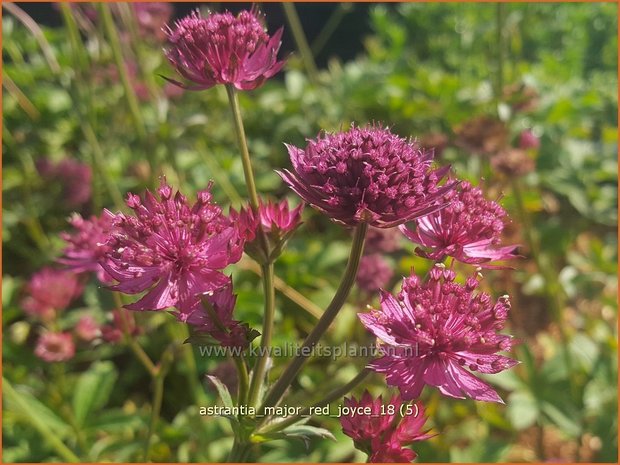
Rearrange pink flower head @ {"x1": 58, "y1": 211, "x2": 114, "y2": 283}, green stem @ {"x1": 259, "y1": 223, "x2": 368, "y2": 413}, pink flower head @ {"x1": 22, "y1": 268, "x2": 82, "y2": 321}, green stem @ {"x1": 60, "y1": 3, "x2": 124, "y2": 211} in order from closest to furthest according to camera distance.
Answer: green stem @ {"x1": 259, "y1": 223, "x2": 368, "y2": 413} → pink flower head @ {"x1": 58, "y1": 211, "x2": 114, "y2": 283} → pink flower head @ {"x1": 22, "y1": 268, "x2": 82, "y2": 321} → green stem @ {"x1": 60, "y1": 3, "x2": 124, "y2": 211}

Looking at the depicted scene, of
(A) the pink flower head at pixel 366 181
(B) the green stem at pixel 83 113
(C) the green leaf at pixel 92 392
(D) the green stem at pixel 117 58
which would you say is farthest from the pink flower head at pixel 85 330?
(A) the pink flower head at pixel 366 181

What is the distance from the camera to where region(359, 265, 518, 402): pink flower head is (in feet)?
2.78

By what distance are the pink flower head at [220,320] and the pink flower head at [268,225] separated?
7 cm

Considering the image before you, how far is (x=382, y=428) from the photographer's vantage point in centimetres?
93

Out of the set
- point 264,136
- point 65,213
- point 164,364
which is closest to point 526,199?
point 264,136

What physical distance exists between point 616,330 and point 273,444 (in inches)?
58.2

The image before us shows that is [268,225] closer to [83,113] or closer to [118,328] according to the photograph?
[118,328]

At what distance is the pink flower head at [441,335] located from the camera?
85 cm

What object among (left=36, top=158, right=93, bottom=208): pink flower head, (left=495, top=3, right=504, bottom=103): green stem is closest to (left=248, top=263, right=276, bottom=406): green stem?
(left=495, top=3, right=504, bottom=103): green stem

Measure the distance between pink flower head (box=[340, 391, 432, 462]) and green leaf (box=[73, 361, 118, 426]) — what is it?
3.70 ft

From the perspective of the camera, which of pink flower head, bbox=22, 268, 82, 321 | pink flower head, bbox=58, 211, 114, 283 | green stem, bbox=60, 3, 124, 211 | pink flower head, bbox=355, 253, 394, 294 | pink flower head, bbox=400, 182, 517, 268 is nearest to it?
pink flower head, bbox=400, 182, 517, 268

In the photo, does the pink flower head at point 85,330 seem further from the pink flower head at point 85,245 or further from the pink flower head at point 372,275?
the pink flower head at point 372,275

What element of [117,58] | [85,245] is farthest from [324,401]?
[117,58]

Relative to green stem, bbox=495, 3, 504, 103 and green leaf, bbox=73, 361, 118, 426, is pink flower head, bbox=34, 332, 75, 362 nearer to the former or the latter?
green leaf, bbox=73, 361, 118, 426
